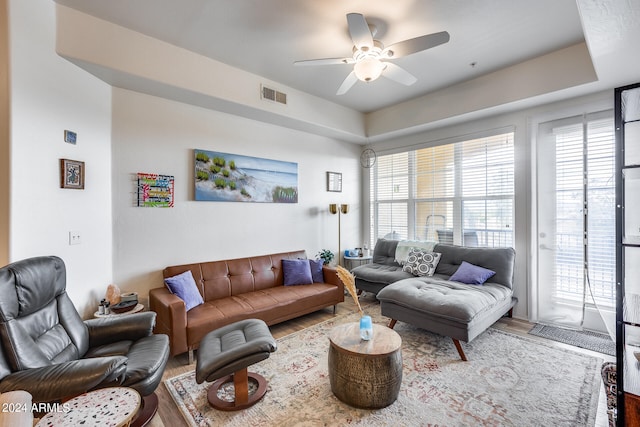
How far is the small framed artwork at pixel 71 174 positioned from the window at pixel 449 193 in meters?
4.14

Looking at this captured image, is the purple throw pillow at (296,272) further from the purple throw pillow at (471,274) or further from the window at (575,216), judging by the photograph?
the window at (575,216)

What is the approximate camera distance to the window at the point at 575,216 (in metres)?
2.99

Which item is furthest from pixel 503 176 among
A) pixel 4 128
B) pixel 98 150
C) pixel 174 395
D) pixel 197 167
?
pixel 4 128

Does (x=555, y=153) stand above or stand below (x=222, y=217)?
above

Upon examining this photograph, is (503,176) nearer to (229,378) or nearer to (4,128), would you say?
(229,378)

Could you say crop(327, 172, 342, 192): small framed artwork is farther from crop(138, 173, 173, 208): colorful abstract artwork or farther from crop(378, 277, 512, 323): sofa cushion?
crop(138, 173, 173, 208): colorful abstract artwork

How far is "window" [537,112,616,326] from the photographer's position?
2.99m

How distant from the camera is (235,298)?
3234 mm

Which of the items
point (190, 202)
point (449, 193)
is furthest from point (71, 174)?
point (449, 193)

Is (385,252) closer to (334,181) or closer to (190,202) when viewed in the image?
(334,181)

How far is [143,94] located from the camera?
301cm

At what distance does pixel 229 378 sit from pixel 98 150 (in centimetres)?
236

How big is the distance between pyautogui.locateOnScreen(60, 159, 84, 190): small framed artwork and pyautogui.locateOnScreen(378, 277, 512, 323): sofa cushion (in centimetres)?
303

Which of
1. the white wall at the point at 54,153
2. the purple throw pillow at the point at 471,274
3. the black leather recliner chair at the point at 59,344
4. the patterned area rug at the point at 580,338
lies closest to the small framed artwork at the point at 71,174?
the white wall at the point at 54,153
